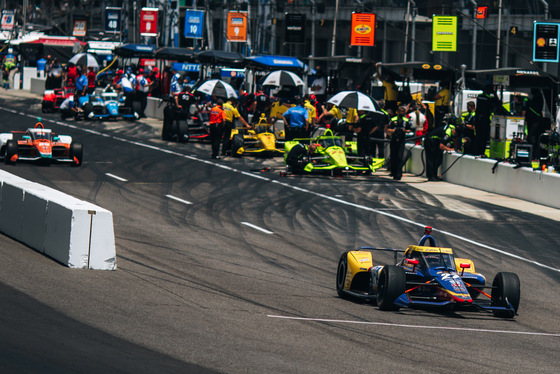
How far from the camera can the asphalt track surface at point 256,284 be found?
29.0 feet

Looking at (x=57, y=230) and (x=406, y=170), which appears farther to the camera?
(x=406, y=170)

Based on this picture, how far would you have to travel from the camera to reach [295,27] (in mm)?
38875

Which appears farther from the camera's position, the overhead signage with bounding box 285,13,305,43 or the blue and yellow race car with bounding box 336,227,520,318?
the overhead signage with bounding box 285,13,305,43

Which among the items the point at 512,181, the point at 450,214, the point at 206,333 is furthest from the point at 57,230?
the point at 512,181

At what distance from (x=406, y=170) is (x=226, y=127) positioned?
543 centimetres

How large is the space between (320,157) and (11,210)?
12.8 m

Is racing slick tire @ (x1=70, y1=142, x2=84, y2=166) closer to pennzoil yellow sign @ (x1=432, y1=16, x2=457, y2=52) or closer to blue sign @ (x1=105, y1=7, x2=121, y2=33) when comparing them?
pennzoil yellow sign @ (x1=432, y1=16, x2=457, y2=52)

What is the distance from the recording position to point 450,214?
21.1 meters

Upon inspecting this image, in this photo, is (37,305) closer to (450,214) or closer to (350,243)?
(350,243)

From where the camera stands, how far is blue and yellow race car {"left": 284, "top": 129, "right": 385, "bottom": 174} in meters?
25.9

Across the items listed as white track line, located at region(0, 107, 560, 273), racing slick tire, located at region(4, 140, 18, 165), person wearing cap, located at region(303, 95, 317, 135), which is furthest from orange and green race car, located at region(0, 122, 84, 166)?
person wearing cap, located at region(303, 95, 317, 135)

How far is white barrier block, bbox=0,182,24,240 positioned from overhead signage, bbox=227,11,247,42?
27843mm

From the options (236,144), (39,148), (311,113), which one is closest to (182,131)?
(236,144)

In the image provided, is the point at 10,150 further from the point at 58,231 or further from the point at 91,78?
the point at 91,78
